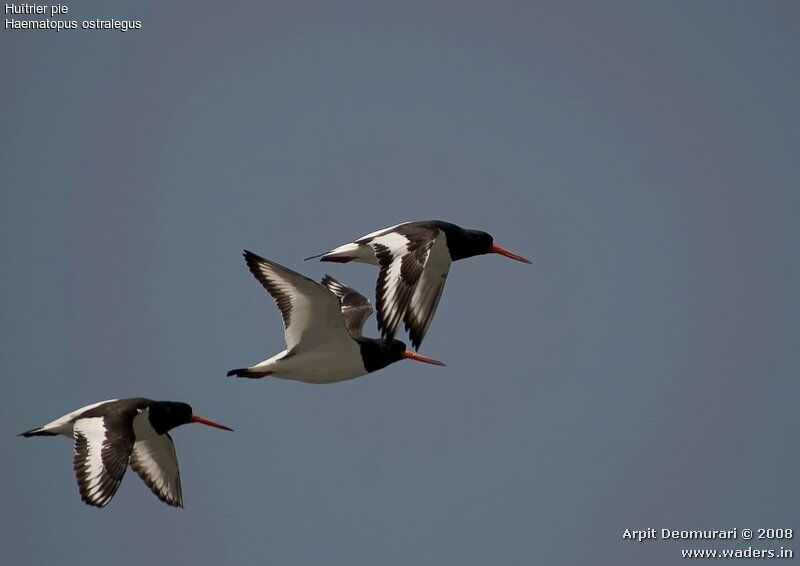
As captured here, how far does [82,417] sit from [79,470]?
4.39 ft

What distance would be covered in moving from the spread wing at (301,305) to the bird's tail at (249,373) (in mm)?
438

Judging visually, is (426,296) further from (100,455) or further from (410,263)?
(100,455)

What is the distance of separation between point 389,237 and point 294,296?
1.36m

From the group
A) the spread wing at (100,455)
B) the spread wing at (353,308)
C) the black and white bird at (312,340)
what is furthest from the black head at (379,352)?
the spread wing at (100,455)

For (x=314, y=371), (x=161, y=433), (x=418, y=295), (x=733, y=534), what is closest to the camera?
(x=418, y=295)

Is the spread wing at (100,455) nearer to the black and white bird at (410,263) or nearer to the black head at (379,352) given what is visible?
the black head at (379,352)

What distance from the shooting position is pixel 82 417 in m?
18.4

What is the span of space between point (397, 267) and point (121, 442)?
155 inches

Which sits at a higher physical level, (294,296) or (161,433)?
(294,296)

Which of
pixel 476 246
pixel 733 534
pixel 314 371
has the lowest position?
pixel 733 534

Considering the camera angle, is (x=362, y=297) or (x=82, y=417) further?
(x=362, y=297)

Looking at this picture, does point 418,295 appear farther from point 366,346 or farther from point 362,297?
point 362,297

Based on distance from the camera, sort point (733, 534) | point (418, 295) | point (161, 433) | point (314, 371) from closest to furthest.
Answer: point (418, 295)
point (314, 371)
point (161, 433)
point (733, 534)

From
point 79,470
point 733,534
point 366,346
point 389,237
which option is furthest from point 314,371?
point 733,534
